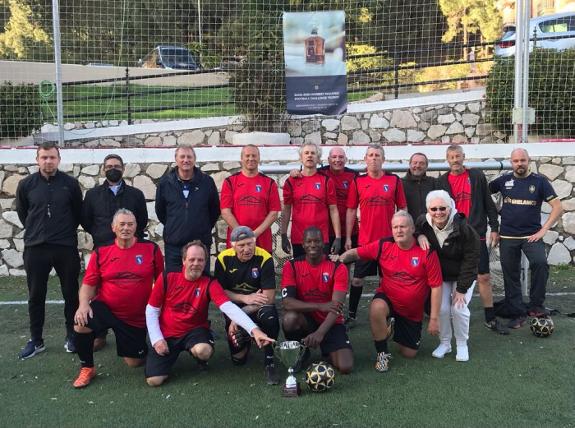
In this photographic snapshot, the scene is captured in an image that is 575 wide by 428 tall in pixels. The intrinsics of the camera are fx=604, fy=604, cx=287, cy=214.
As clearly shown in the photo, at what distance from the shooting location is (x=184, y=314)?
4.50 meters

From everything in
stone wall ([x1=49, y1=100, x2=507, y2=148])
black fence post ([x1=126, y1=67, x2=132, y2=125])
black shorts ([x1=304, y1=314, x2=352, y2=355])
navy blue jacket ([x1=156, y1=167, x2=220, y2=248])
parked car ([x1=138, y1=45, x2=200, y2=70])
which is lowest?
black shorts ([x1=304, y1=314, x2=352, y2=355])

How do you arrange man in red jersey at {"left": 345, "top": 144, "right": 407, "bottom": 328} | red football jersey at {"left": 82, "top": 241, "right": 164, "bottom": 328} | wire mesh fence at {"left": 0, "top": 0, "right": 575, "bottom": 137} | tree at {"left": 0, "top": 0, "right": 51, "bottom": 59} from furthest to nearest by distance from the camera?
tree at {"left": 0, "top": 0, "right": 51, "bottom": 59}, wire mesh fence at {"left": 0, "top": 0, "right": 575, "bottom": 137}, man in red jersey at {"left": 345, "top": 144, "right": 407, "bottom": 328}, red football jersey at {"left": 82, "top": 241, "right": 164, "bottom": 328}

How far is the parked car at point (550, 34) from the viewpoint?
1021cm

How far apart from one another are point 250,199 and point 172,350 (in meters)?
1.65

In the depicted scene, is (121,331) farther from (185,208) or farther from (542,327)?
(542,327)

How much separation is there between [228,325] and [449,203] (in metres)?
1.94

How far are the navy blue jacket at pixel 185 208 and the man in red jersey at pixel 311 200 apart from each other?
79 centimetres

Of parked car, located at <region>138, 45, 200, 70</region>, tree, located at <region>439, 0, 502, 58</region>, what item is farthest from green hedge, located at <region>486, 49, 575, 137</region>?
tree, located at <region>439, 0, 502, 58</region>

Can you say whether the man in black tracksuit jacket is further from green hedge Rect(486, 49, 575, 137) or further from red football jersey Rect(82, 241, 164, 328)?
green hedge Rect(486, 49, 575, 137)

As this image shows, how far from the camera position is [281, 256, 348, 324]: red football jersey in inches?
184

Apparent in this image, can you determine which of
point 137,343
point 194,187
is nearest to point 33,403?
point 137,343

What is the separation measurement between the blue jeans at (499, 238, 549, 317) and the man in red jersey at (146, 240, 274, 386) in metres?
2.73

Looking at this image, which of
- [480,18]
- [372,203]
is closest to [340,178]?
[372,203]

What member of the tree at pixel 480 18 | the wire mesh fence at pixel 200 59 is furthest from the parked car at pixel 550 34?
the tree at pixel 480 18
